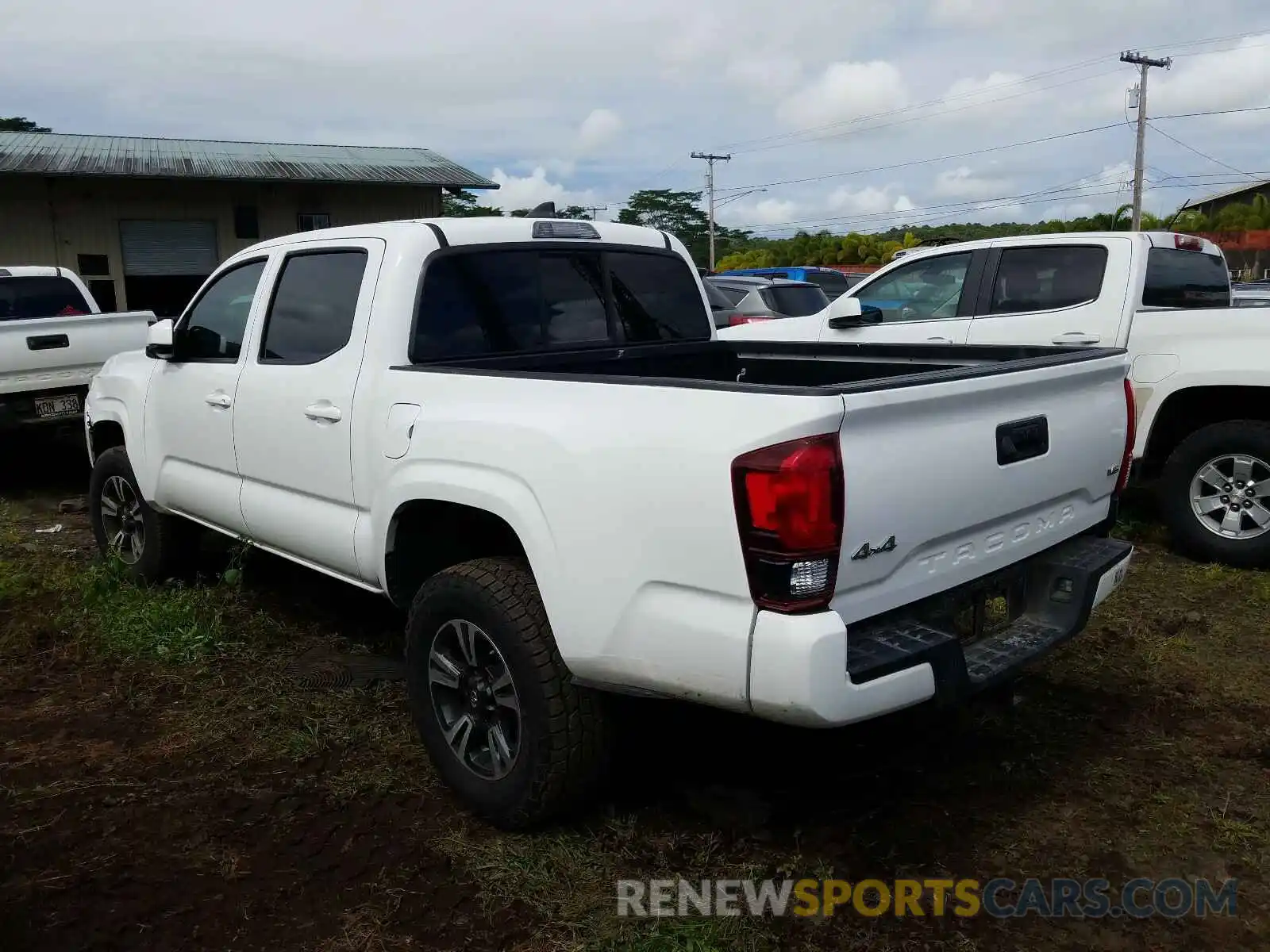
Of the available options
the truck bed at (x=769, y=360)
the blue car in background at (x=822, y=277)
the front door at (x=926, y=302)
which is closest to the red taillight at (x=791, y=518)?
the truck bed at (x=769, y=360)

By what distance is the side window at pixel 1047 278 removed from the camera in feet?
20.7

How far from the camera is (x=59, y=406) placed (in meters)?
7.80

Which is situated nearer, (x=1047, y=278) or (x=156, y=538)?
(x=156, y=538)

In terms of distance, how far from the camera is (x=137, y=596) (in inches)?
208

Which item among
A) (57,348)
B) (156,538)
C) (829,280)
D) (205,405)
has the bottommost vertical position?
(156,538)

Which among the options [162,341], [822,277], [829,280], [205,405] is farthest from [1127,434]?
[822,277]

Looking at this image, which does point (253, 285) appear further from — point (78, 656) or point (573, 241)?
point (78, 656)

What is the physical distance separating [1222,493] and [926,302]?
2.25m

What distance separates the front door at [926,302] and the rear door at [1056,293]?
12 cm

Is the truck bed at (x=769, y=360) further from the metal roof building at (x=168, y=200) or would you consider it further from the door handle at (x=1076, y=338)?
the metal roof building at (x=168, y=200)

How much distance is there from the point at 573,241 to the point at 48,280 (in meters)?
7.20

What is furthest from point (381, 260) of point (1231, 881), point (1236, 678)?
point (1236, 678)

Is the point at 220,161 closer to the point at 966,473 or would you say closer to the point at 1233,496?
the point at 1233,496

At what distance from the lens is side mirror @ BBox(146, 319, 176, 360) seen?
4734mm
